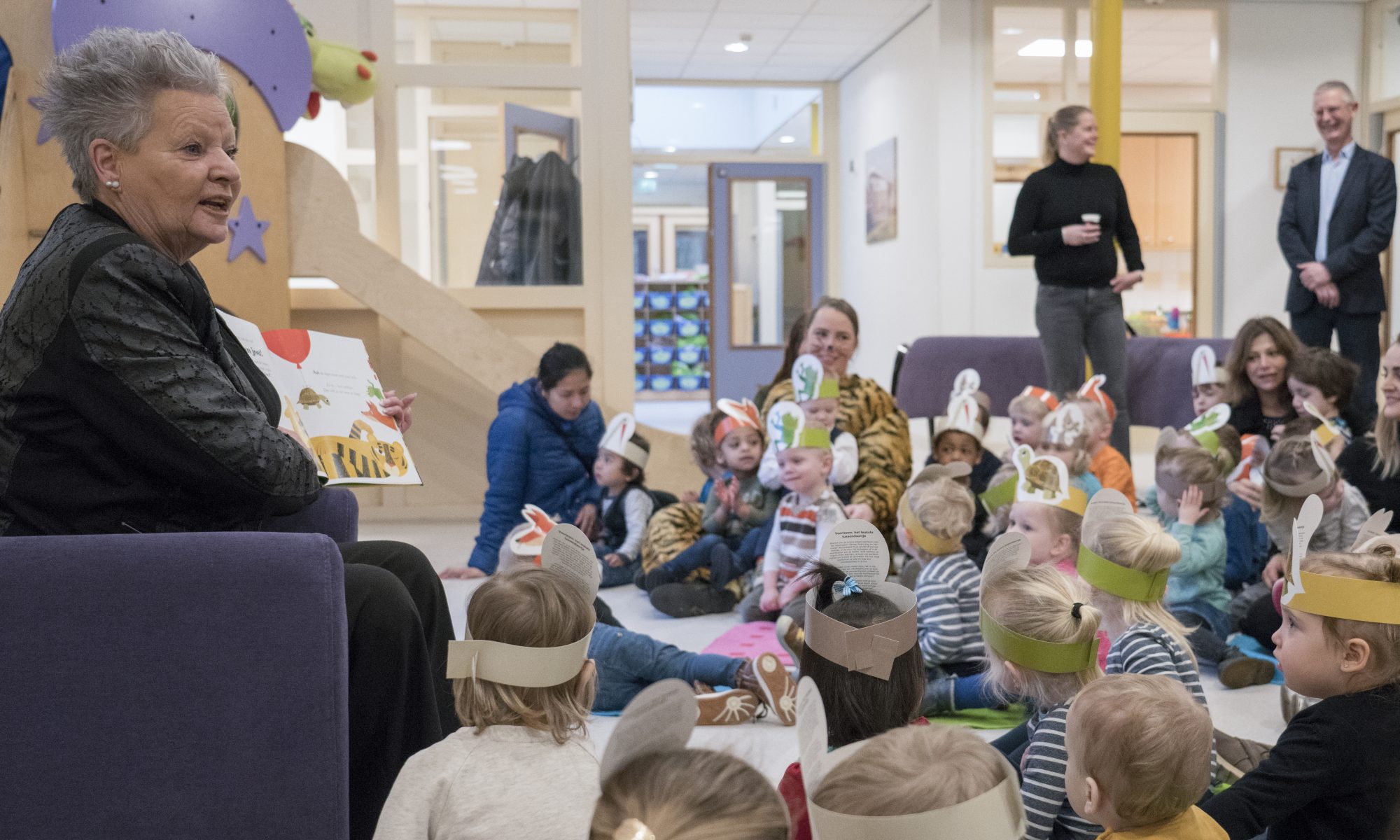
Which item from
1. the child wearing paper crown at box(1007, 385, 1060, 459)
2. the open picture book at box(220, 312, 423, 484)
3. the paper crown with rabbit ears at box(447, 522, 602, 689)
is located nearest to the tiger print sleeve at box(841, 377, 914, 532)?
the child wearing paper crown at box(1007, 385, 1060, 459)

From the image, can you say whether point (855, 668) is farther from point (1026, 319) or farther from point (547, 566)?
point (1026, 319)

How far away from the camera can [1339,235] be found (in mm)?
4809

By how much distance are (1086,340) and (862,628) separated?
11.4 feet

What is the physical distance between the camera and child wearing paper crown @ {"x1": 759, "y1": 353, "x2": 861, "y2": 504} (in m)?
3.62

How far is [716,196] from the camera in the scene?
400 inches

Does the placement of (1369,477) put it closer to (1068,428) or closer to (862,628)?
(1068,428)

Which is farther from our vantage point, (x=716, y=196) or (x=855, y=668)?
(x=716, y=196)

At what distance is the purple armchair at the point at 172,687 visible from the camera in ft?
4.47

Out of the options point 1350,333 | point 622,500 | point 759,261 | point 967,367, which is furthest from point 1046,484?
point 759,261

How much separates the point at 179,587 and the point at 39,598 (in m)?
0.15

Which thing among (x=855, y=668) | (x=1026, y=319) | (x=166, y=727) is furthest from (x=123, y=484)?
(x=1026, y=319)

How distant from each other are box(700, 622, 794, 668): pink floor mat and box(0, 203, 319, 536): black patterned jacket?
168 cm

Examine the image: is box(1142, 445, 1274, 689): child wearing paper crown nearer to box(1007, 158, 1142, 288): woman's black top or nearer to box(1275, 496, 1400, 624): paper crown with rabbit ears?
box(1275, 496, 1400, 624): paper crown with rabbit ears

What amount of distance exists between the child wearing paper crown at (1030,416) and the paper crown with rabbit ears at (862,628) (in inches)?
89.8
